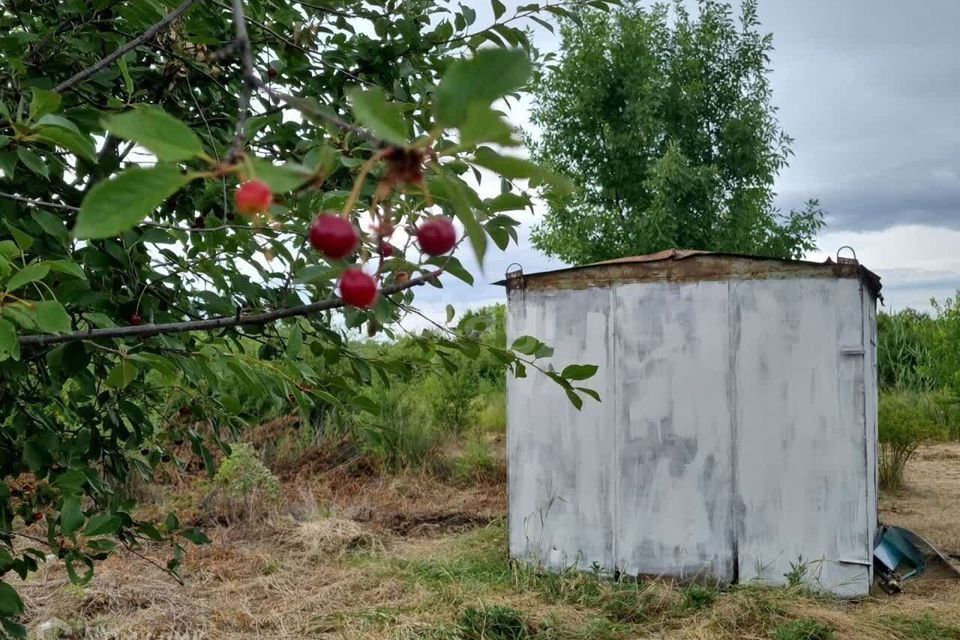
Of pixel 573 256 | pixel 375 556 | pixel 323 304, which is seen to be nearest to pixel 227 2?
pixel 323 304

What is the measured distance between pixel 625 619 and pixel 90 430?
288 cm

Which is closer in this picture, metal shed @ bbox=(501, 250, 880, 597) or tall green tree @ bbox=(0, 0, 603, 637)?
tall green tree @ bbox=(0, 0, 603, 637)

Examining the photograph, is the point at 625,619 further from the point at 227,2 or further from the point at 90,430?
the point at 227,2

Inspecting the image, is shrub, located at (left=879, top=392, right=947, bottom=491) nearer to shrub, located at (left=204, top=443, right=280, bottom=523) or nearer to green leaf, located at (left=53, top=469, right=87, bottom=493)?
shrub, located at (left=204, top=443, right=280, bottom=523)

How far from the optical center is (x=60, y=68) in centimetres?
197

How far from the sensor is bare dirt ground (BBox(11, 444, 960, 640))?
4.01m

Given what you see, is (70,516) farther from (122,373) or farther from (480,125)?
(480,125)

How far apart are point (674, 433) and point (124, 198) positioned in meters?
4.61

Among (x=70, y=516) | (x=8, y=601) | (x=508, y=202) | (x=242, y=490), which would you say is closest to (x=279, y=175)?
(x=508, y=202)

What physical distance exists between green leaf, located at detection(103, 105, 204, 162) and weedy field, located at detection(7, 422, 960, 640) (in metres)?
3.32

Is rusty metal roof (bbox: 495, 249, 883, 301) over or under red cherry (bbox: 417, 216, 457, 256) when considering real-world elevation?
over

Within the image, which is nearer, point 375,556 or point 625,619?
point 625,619

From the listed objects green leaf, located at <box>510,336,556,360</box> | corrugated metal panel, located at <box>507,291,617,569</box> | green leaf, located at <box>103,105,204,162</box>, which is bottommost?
corrugated metal panel, located at <box>507,291,617,569</box>

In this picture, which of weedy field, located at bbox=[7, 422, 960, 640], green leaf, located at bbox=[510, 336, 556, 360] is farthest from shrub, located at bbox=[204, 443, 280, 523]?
green leaf, located at bbox=[510, 336, 556, 360]
